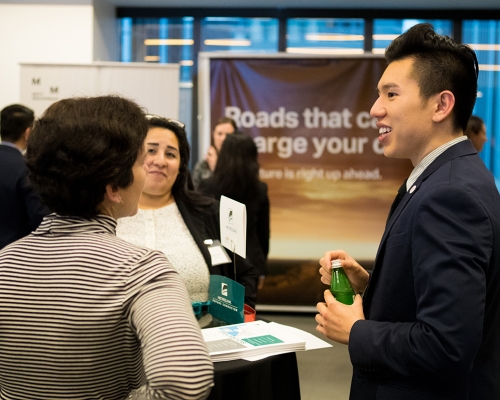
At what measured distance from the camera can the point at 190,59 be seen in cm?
676

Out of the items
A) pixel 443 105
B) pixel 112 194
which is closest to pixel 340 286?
pixel 443 105

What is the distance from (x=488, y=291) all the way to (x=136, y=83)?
4399mm

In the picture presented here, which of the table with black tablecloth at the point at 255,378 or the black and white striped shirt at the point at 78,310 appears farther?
the table with black tablecloth at the point at 255,378

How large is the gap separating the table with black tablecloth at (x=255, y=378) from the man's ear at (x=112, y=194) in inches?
23.6

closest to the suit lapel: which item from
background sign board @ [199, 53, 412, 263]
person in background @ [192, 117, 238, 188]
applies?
person in background @ [192, 117, 238, 188]

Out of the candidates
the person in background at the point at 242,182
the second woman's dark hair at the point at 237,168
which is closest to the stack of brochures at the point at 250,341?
the person in background at the point at 242,182

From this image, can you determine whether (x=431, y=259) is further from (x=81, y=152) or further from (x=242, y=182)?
(x=242, y=182)

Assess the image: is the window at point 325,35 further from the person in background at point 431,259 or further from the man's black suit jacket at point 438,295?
the man's black suit jacket at point 438,295

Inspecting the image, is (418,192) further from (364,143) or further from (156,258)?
(364,143)

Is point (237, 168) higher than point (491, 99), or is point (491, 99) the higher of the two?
point (491, 99)

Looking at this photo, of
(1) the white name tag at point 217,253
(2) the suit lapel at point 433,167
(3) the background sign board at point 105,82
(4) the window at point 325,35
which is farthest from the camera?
(4) the window at point 325,35

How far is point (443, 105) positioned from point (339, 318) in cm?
60

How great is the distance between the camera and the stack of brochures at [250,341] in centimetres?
162

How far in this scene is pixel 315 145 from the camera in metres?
5.57
